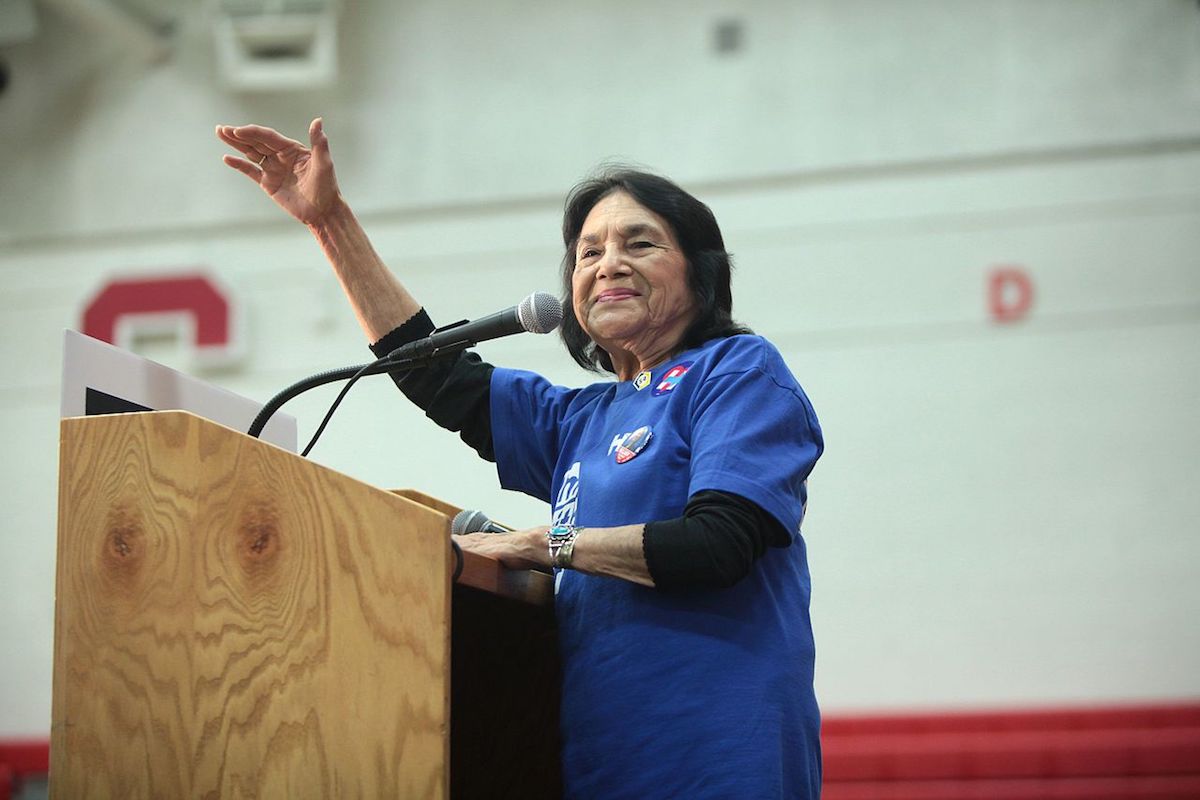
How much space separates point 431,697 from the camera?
3.73ft

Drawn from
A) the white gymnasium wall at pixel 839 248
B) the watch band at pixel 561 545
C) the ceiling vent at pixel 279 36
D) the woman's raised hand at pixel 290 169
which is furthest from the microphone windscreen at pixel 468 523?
the ceiling vent at pixel 279 36

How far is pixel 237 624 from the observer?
1.17 meters

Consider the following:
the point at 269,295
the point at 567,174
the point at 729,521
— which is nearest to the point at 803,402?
the point at 729,521

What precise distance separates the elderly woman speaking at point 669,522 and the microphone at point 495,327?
14 cm

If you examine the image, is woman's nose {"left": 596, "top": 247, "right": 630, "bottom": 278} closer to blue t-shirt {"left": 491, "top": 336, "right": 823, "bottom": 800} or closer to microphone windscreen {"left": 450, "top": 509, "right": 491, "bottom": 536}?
blue t-shirt {"left": 491, "top": 336, "right": 823, "bottom": 800}

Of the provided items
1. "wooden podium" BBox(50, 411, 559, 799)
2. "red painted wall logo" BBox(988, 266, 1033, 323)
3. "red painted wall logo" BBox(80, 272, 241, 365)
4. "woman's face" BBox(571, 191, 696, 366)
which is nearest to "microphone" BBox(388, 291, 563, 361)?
"woman's face" BBox(571, 191, 696, 366)

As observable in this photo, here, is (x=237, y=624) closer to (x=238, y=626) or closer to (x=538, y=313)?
(x=238, y=626)

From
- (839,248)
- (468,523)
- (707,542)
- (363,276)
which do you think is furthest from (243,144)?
(839,248)

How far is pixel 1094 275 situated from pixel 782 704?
11.3 feet

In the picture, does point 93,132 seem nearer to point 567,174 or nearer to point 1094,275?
point 567,174

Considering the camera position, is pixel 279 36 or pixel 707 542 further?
pixel 279 36

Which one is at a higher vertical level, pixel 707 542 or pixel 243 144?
pixel 243 144

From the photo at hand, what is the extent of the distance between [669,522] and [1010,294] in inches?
133

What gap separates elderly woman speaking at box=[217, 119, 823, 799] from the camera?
51.3 inches
